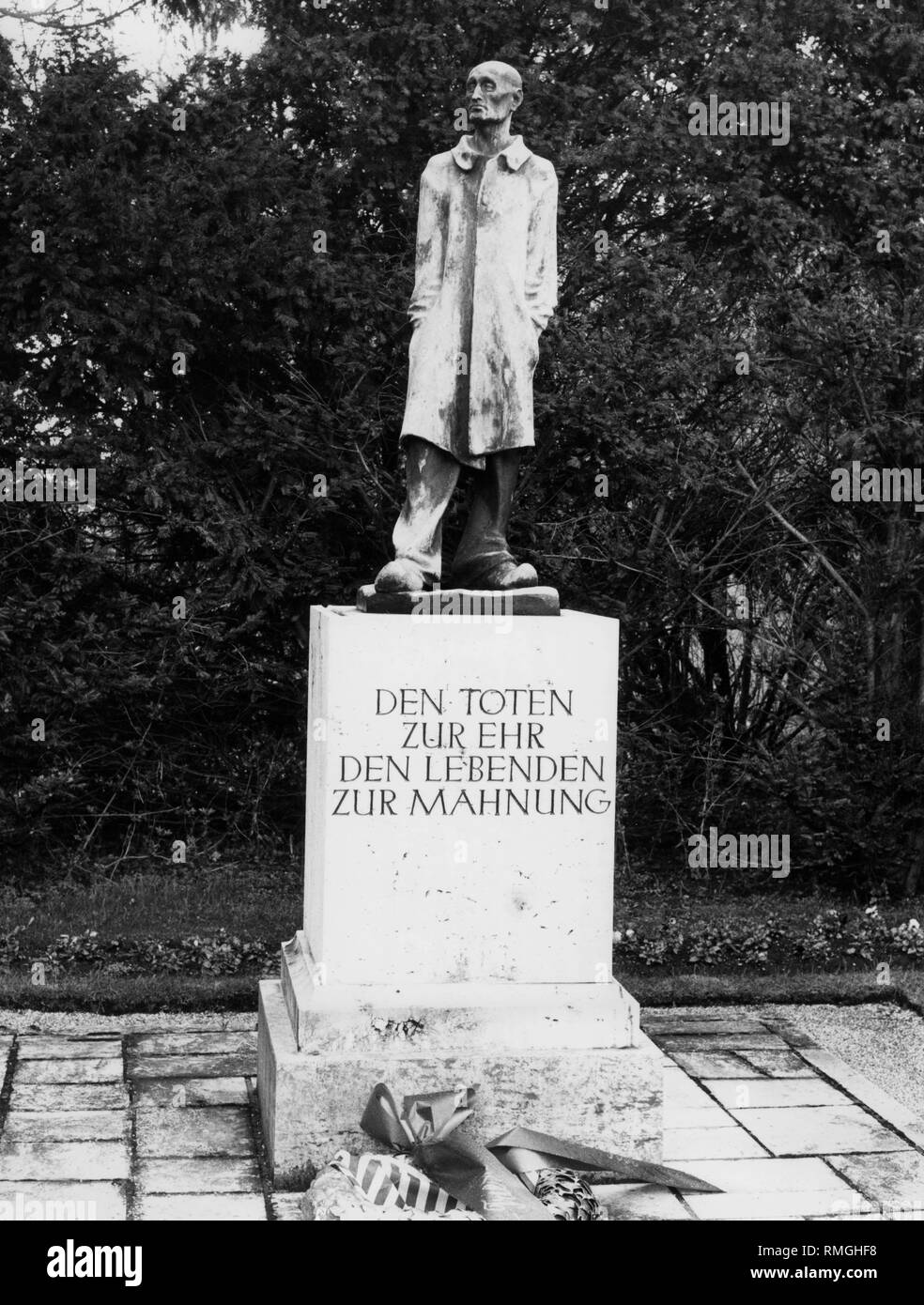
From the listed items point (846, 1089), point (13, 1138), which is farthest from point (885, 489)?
point (13, 1138)

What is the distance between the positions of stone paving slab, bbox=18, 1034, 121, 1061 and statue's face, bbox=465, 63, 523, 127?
11.3 feet

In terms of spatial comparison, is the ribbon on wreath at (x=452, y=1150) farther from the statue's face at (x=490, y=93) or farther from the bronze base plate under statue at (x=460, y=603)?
the statue's face at (x=490, y=93)

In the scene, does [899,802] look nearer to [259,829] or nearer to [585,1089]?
[259,829]

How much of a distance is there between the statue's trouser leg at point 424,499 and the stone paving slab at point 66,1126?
1963 mm

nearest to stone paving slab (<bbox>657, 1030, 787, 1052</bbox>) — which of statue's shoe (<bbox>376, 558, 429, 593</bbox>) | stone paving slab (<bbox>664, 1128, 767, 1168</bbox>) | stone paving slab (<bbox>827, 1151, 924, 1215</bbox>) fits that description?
stone paving slab (<bbox>664, 1128, 767, 1168</bbox>)

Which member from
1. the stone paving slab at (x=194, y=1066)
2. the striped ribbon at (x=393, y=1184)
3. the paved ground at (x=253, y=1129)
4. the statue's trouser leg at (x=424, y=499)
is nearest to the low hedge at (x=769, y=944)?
the paved ground at (x=253, y=1129)

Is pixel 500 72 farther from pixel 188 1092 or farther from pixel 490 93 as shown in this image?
pixel 188 1092

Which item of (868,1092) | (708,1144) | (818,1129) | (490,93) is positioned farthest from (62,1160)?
(490,93)

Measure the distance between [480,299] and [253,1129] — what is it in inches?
106

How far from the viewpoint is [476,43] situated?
968 cm

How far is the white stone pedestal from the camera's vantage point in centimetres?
492

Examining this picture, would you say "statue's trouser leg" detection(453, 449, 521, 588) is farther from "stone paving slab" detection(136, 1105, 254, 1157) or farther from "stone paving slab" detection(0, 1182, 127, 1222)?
"stone paving slab" detection(0, 1182, 127, 1222)

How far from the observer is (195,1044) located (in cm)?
608

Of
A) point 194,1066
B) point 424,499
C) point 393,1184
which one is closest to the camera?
point 393,1184
